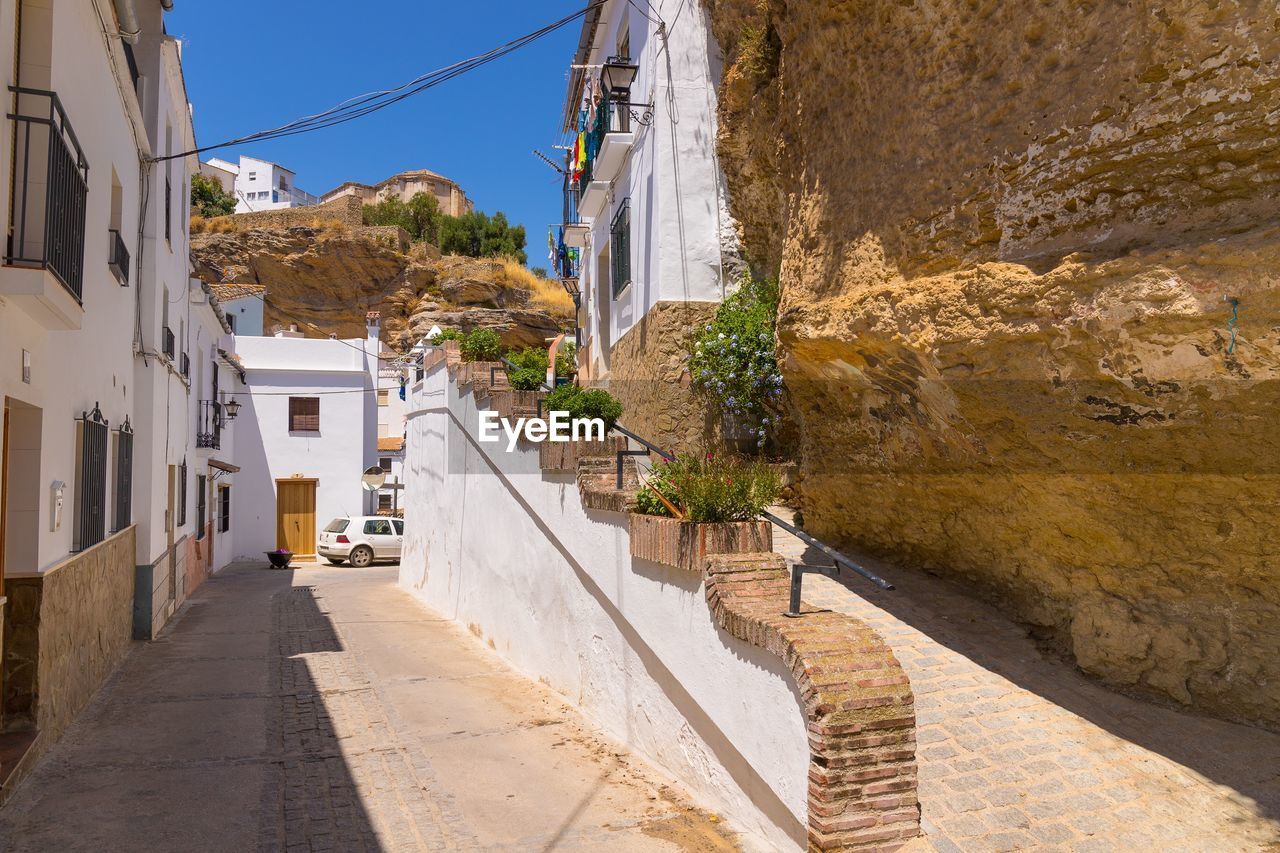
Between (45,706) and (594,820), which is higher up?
(45,706)

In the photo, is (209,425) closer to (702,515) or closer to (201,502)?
(201,502)

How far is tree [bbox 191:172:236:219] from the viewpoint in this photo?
139 ft

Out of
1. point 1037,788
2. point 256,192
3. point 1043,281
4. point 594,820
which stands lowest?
point 594,820

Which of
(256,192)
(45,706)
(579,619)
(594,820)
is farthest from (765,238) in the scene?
(256,192)

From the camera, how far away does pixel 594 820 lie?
517cm

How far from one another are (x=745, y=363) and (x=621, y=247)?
3.90 meters

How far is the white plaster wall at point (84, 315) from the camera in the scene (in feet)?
17.0

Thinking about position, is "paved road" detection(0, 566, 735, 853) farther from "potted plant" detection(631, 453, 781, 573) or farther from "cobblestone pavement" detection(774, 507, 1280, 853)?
"potted plant" detection(631, 453, 781, 573)

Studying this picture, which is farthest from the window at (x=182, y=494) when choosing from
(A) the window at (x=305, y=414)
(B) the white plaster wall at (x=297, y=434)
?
(A) the window at (x=305, y=414)

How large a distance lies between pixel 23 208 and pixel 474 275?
3449cm

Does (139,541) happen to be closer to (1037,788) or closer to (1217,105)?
(1037,788)

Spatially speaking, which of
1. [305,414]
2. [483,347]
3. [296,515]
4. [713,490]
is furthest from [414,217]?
[713,490]

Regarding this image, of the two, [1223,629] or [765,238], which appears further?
[765,238]

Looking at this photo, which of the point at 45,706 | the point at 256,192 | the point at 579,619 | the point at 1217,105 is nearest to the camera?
the point at 1217,105
